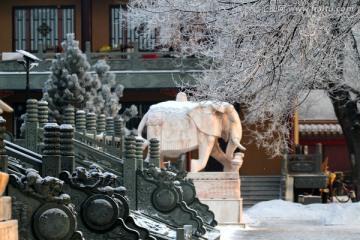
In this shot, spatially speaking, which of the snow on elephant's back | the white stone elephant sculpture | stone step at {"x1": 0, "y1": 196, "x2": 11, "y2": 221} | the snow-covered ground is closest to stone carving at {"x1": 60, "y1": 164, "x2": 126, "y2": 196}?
stone step at {"x1": 0, "y1": 196, "x2": 11, "y2": 221}

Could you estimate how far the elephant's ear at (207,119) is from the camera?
1145 inches

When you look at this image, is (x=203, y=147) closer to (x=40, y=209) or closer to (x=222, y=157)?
(x=222, y=157)

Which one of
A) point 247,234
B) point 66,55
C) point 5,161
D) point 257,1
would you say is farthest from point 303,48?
point 66,55

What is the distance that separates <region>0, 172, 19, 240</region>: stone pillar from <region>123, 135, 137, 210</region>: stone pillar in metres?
8.95

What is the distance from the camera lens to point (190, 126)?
2952cm

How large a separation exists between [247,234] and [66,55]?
1055 centimetres

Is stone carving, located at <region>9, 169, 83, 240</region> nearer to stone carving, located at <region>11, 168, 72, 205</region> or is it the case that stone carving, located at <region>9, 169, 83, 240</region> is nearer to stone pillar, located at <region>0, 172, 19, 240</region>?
stone carving, located at <region>11, 168, 72, 205</region>

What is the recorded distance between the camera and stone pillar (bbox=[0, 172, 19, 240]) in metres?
10.5

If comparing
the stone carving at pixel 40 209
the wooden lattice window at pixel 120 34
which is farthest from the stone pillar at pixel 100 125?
the wooden lattice window at pixel 120 34

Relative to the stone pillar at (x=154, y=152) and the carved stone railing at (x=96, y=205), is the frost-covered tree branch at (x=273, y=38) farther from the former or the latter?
the stone pillar at (x=154, y=152)

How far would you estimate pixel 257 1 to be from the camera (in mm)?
16203

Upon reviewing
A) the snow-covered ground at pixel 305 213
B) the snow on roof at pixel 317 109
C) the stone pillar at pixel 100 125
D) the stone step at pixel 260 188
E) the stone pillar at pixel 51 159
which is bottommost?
the stone step at pixel 260 188

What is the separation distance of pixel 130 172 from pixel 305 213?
14.5 metres

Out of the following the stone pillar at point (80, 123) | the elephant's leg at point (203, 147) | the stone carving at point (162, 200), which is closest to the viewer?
the stone carving at point (162, 200)
